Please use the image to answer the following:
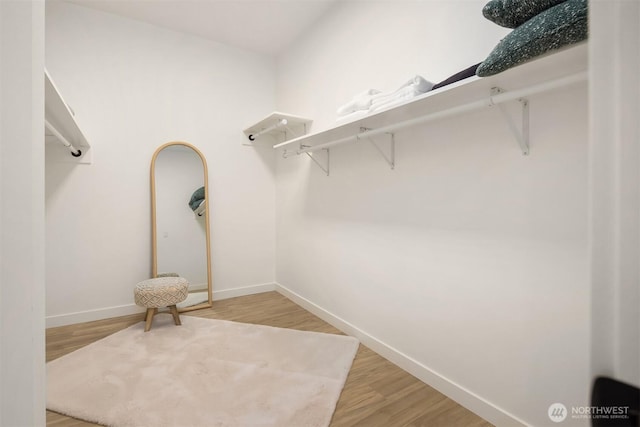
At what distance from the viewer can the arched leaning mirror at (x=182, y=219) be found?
9.95 feet

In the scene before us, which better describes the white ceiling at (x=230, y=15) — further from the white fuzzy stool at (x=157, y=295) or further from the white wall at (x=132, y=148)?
the white fuzzy stool at (x=157, y=295)

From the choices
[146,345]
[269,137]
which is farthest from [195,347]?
[269,137]

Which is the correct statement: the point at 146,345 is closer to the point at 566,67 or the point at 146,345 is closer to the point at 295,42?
the point at 566,67

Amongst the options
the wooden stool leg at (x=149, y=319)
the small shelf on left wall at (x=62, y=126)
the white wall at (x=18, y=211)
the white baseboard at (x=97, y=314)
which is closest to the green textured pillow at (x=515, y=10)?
the white wall at (x=18, y=211)

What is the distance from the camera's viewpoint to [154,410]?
1.55 metres

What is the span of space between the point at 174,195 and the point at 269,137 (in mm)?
1252

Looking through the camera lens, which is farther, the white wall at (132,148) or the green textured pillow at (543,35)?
the white wall at (132,148)

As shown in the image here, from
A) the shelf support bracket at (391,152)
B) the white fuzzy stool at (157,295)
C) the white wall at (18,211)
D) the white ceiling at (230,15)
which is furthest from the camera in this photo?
the white ceiling at (230,15)

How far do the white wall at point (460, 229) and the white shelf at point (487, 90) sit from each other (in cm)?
13

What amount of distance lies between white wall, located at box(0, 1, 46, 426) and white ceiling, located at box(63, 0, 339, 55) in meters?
2.65

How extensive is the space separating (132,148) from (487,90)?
301cm

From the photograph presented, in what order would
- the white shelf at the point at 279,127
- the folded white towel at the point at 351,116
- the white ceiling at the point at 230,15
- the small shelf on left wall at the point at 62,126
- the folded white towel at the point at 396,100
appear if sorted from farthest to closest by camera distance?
the white shelf at the point at 279,127, the white ceiling at the point at 230,15, the folded white towel at the point at 351,116, the folded white towel at the point at 396,100, the small shelf on left wall at the point at 62,126

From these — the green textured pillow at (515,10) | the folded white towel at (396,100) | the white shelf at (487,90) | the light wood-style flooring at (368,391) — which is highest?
the green textured pillow at (515,10)

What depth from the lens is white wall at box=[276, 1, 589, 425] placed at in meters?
1.26
